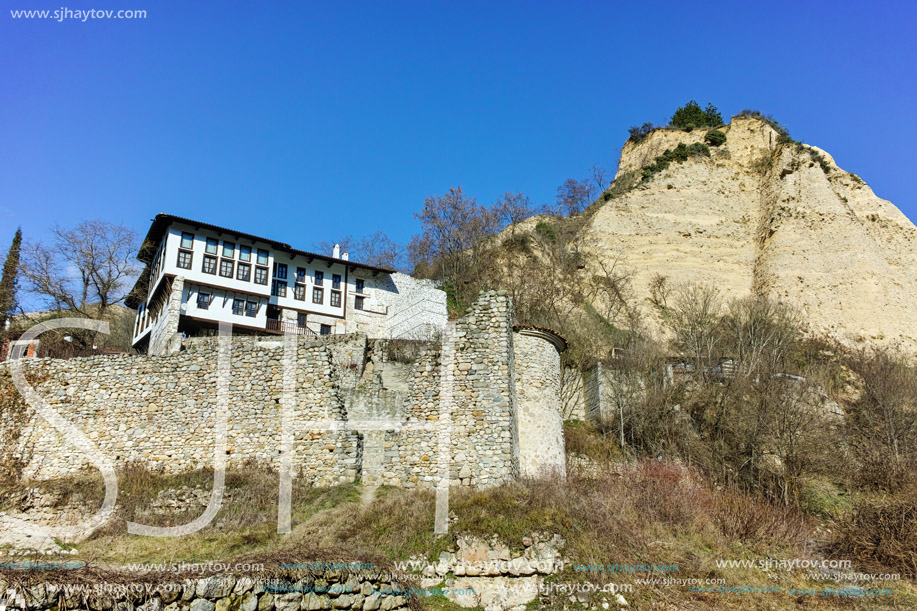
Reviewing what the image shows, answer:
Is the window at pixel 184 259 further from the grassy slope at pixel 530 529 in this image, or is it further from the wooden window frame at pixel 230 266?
the grassy slope at pixel 530 529

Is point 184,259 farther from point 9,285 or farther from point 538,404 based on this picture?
point 538,404

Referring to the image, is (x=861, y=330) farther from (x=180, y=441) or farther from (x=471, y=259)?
(x=180, y=441)

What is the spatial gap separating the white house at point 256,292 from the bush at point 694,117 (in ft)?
118

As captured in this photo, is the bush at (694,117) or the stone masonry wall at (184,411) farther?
the bush at (694,117)

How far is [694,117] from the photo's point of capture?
5769cm

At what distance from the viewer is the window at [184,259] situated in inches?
1139

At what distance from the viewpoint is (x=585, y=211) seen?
51.2 m

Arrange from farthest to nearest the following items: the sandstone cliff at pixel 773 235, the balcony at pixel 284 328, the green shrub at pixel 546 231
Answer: the green shrub at pixel 546 231 → the sandstone cliff at pixel 773 235 → the balcony at pixel 284 328

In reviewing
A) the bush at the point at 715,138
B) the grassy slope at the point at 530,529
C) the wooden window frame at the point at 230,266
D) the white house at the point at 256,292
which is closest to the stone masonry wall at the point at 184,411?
the grassy slope at the point at 530,529

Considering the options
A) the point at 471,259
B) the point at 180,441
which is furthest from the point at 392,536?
the point at 471,259

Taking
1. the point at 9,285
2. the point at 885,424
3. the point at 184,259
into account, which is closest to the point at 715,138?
the point at 885,424

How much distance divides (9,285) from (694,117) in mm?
56972

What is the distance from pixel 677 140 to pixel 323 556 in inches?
2095

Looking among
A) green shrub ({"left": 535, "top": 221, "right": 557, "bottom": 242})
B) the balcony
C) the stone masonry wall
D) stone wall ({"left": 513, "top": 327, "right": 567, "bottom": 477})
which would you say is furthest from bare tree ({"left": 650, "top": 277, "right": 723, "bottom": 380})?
the balcony
